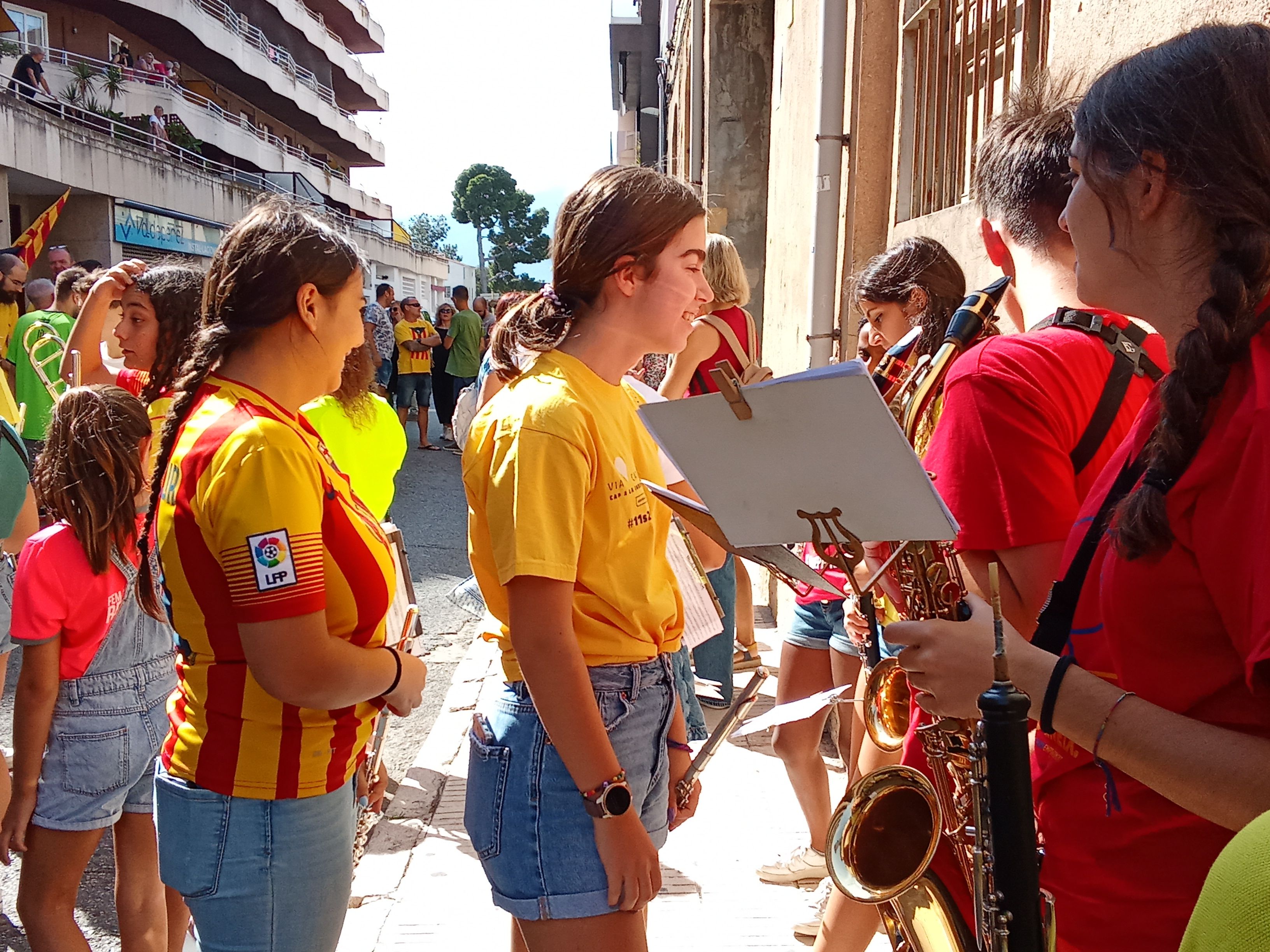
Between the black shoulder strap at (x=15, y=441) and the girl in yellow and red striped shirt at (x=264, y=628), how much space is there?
1626mm

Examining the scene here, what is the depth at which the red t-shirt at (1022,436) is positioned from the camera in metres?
1.62

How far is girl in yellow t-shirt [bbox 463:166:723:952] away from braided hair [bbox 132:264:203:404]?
1756 millimetres

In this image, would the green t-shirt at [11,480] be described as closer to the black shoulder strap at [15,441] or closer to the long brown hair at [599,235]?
the black shoulder strap at [15,441]

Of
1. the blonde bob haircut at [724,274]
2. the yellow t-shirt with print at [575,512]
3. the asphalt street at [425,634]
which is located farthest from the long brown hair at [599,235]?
the blonde bob haircut at [724,274]

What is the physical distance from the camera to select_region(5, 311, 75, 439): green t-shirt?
6.37m

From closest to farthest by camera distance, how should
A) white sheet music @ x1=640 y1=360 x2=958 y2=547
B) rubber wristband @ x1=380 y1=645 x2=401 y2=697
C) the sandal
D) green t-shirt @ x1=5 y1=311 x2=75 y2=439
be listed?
white sheet music @ x1=640 y1=360 x2=958 y2=547
rubber wristband @ x1=380 y1=645 x2=401 y2=697
the sandal
green t-shirt @ x1=5 y1=311 x2=75 y2=439

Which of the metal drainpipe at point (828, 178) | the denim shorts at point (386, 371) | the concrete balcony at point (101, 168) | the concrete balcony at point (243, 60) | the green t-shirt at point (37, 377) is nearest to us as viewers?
the metal drainpipe at point (828, 178)

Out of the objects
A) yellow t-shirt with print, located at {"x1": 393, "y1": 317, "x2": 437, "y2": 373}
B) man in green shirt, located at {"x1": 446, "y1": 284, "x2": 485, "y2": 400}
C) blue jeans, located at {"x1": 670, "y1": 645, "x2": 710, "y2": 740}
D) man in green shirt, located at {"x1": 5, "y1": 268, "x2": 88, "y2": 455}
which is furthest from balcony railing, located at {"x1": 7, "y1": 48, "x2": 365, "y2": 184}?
blue jeans, located at {"x1": 670, "y1": 645, "x2": 710, "y2": 740}

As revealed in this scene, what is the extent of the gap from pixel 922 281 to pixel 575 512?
1.68 metres

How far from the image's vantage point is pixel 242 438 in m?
1.74

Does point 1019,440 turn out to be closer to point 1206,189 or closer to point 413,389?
point 1206,189

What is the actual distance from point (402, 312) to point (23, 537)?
12.9 metres

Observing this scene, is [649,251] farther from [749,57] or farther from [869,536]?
[749,57]

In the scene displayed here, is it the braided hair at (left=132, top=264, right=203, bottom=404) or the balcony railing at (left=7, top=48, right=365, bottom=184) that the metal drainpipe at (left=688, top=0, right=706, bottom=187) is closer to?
the braided hair at (left=132, top=264, right=203, bottom=404)
